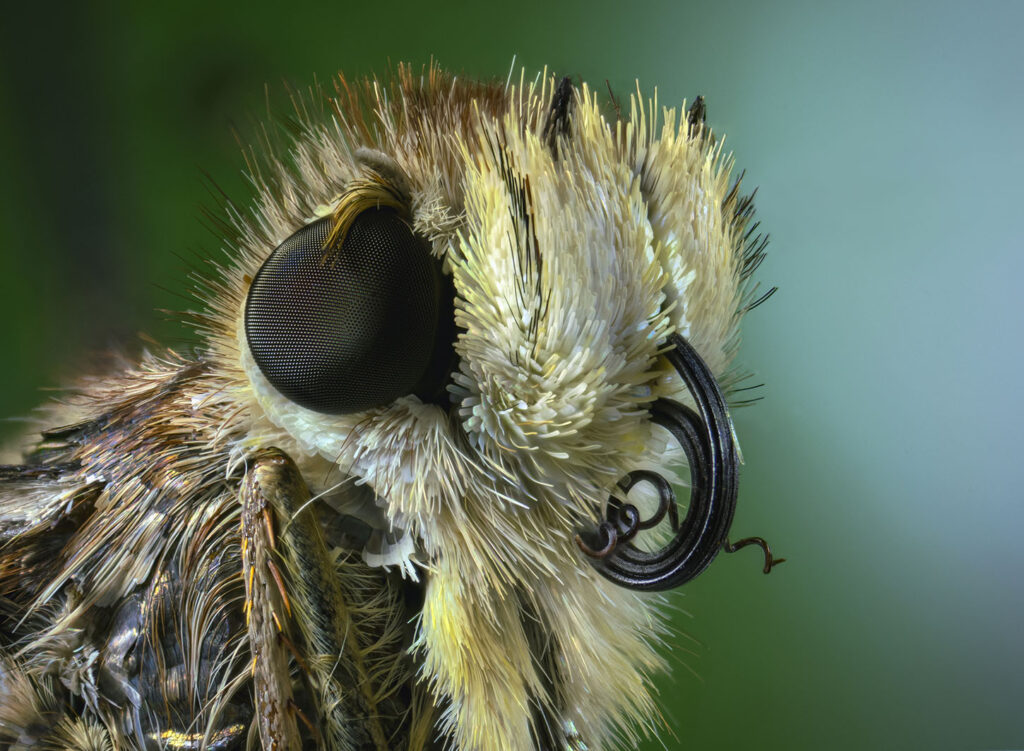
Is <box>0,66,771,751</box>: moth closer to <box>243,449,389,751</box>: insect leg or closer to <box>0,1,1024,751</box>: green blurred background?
<box>243,449,389,751</box>: insect leg

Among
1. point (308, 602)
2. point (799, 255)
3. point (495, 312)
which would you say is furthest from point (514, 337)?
point (799, 255)

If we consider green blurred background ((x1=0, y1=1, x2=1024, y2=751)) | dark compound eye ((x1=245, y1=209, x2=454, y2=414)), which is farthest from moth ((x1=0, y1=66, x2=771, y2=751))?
green blurred background ((x1=0, y1=1, x2=1024, y2=751))

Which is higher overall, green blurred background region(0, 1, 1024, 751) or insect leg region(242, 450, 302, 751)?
green blurred background region(0, 1, 1024, 751)

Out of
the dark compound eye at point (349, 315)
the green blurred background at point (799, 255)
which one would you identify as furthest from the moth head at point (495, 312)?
the green blurred background at point (799, 255)

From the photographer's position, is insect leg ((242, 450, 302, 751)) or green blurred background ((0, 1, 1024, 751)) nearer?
insect leg ((242, 450, 302, 751))

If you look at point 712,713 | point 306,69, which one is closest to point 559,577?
point 306,69

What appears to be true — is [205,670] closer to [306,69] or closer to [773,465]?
[306,69]
